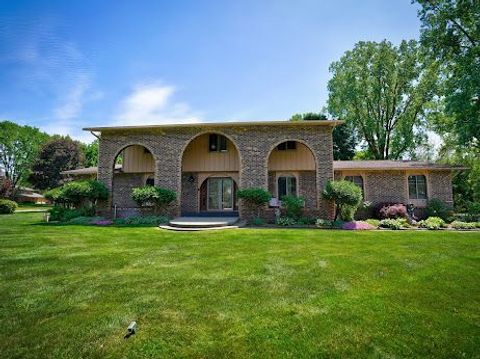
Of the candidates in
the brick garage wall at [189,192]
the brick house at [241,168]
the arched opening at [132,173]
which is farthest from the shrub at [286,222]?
the arched opening at [132,173]

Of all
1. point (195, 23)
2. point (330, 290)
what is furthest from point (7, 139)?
point (330, 290)

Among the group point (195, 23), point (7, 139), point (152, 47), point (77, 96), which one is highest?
point (7, 139)

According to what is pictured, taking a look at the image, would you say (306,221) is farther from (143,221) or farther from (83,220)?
(83,220)

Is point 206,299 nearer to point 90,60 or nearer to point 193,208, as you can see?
point 90,60

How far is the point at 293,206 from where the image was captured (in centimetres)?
1312

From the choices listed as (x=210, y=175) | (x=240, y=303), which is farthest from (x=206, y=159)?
(x=240, y=303)

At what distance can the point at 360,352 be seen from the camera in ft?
8.01

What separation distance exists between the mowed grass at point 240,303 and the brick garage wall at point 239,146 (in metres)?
7.90

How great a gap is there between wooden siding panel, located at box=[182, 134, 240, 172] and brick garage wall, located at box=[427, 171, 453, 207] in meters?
12.0

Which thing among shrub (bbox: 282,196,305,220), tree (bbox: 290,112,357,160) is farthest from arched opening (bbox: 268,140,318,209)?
tree (bbox: 290,112,357,160)

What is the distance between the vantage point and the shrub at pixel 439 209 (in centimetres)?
1512

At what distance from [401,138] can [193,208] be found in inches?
827

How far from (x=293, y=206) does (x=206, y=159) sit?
647 centimetres

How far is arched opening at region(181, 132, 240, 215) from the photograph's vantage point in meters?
16.3
